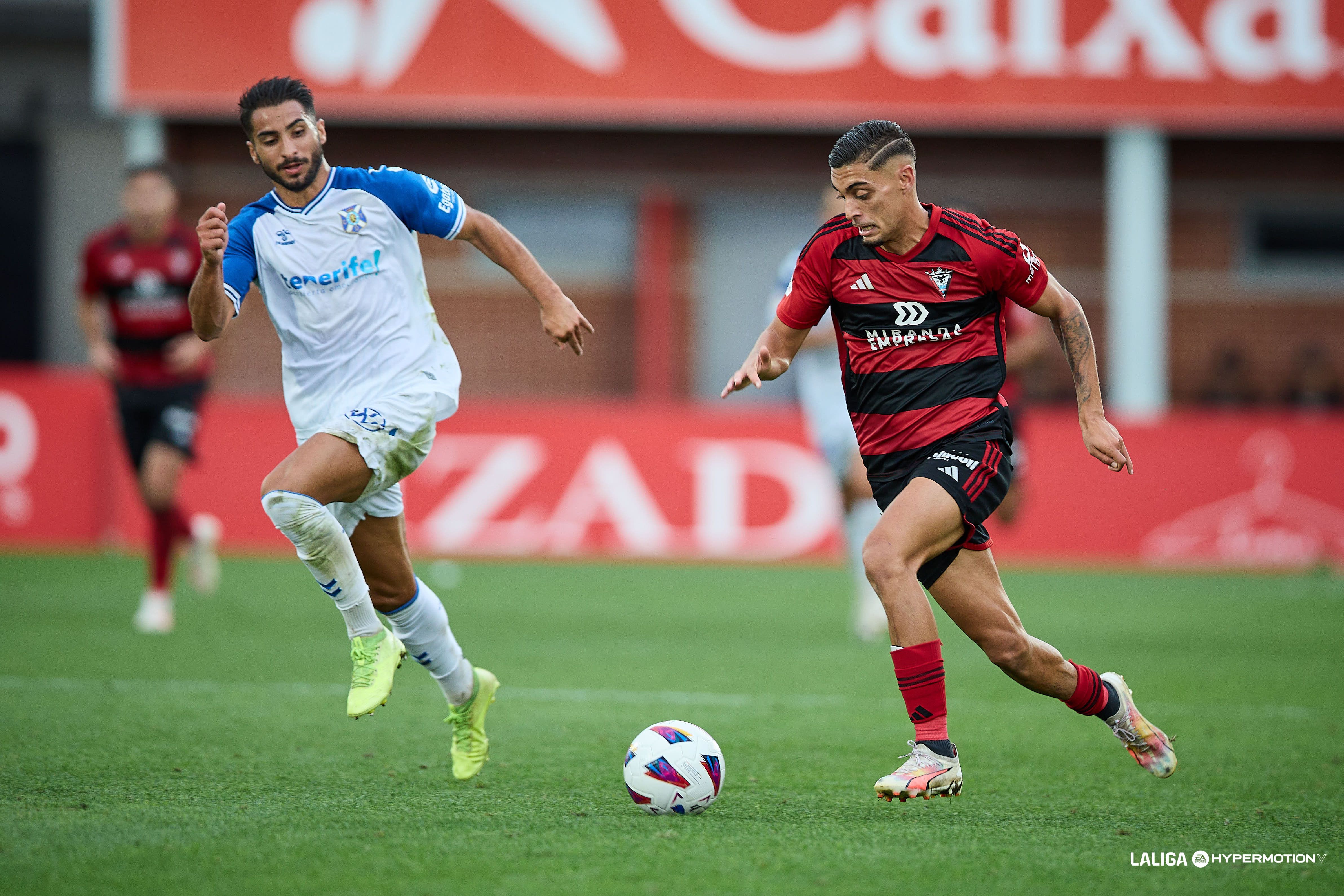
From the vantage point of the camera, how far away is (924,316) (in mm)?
4719

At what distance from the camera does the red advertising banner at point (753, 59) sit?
50.9ft

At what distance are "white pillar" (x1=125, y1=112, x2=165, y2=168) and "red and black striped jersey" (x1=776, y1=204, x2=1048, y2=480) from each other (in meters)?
13.3

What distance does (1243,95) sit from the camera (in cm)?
1570

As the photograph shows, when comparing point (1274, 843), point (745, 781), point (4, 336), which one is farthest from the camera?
point (4, 336)

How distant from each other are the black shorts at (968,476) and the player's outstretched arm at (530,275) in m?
1.10

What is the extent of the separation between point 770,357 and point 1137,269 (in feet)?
41.5

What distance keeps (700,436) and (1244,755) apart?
344 inches

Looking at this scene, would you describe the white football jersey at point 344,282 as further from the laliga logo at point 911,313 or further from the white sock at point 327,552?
the laliga logo at point 911,313

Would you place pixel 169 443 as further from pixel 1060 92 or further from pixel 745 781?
pixel 1060 92

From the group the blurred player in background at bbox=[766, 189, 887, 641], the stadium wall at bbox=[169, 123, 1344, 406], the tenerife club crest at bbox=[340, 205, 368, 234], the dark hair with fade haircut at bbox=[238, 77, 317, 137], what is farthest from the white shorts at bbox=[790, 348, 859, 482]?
the stadium wall at bbox=[169, 123, 1344, 406]

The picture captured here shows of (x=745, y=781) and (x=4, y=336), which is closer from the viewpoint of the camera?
(x=745, y=781)

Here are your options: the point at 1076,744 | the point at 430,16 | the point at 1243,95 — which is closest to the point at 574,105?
the point at 430,16

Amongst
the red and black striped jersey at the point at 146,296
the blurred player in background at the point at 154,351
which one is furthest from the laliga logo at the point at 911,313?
the red and black striped jersey at the point at 146,296

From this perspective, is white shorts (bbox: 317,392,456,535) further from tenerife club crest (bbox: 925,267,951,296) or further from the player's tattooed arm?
the player's tattooed arm
